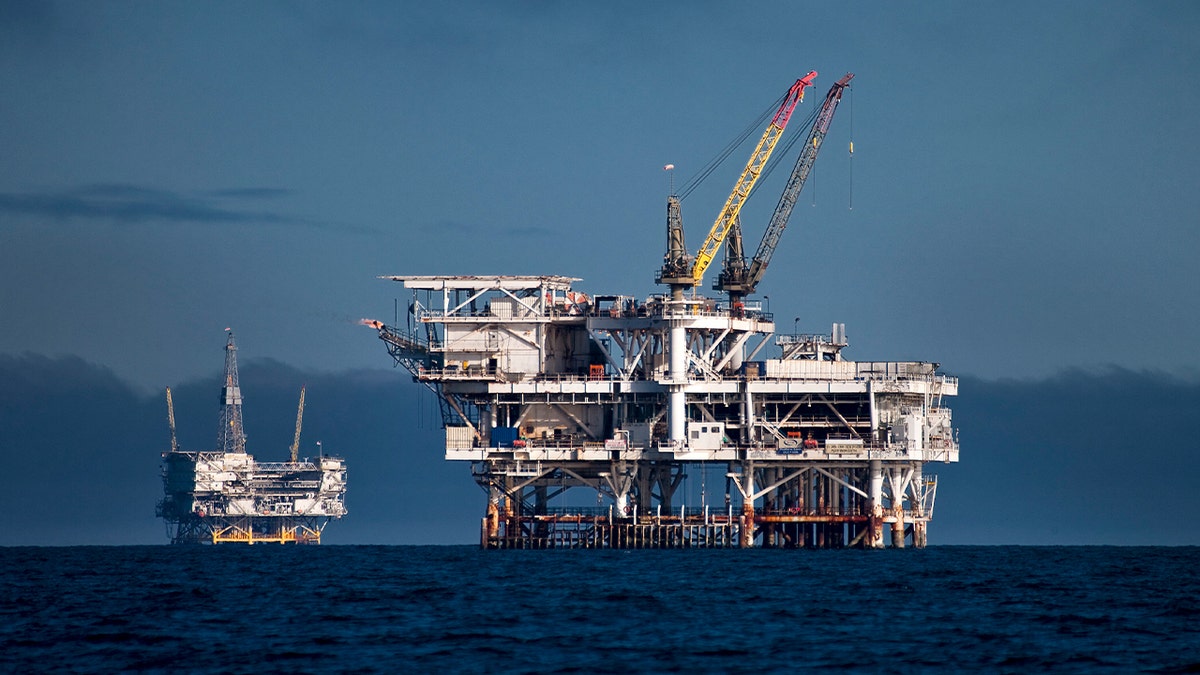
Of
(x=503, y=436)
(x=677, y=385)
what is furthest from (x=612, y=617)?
(x=503, y=436)

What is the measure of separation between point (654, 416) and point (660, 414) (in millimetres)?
565

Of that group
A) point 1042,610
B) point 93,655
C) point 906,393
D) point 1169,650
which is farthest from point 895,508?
point 93,655

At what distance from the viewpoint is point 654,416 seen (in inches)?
4919

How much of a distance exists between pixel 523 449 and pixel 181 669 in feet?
213

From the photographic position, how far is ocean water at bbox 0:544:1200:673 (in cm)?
6038

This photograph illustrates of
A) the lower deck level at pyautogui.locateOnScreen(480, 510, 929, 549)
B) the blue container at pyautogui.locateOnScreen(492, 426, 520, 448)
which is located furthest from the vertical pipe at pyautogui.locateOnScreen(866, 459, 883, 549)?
the blue container at pyautogui.locateOnScreen(492, 426, 520, 448)

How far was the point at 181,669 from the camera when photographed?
193ft

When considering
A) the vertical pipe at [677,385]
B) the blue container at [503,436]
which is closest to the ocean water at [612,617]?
the vertical pipe at [677,385]

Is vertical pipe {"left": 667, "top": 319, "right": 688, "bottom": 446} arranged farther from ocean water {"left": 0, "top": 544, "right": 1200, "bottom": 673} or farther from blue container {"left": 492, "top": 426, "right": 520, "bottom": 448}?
ocean water {"left": 0, "top": 544, "right": 1200, "bottom": 673}

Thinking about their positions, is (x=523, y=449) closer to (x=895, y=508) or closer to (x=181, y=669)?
(x=895, y=508)

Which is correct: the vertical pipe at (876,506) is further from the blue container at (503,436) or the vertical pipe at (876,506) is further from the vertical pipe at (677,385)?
the blue container at (503,436)

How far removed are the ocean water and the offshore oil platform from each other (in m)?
10.4

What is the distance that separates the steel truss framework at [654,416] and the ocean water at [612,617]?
1098 centimetres

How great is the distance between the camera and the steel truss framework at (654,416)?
397 ft
